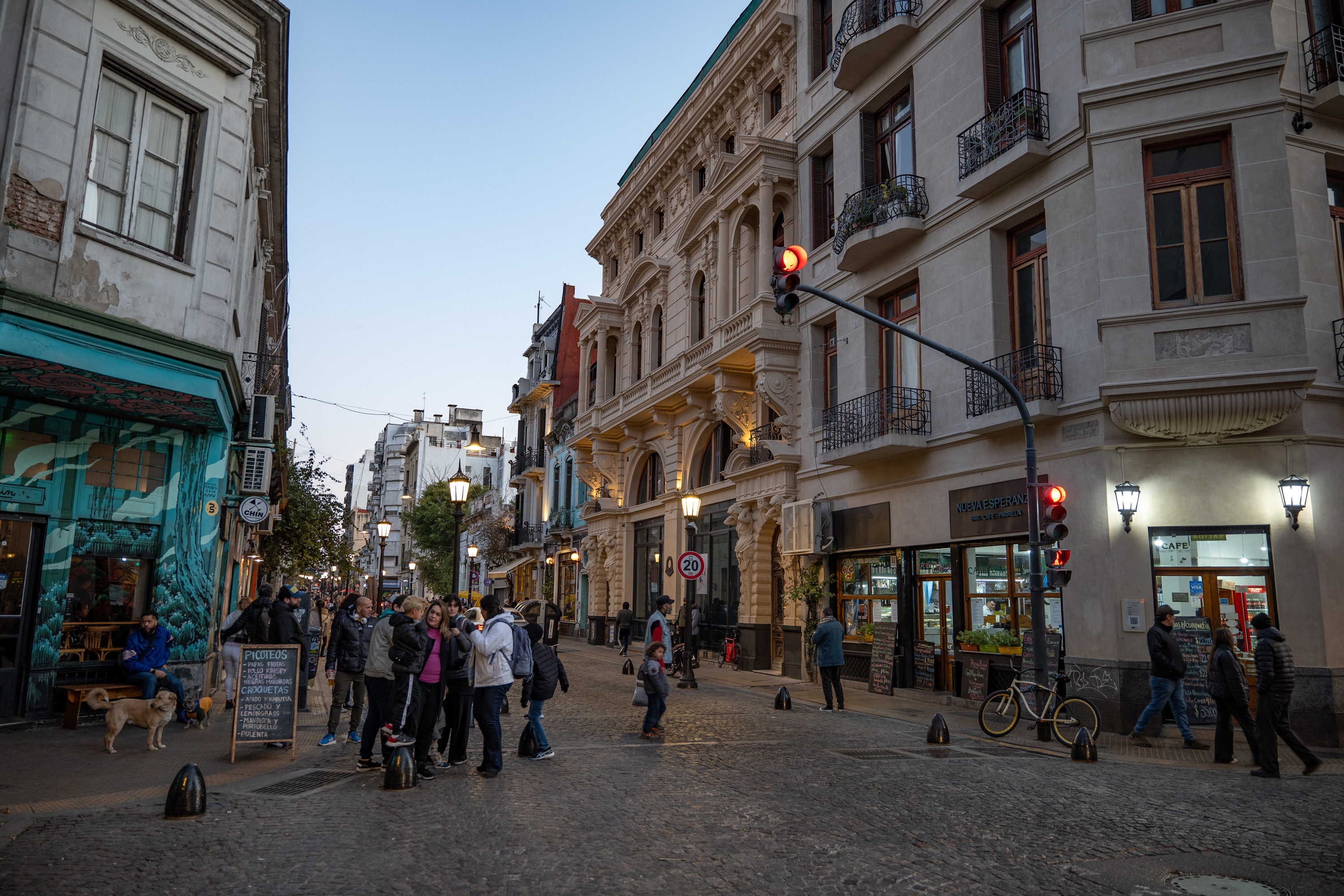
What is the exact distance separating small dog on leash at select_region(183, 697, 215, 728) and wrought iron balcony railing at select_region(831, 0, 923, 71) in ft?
56.5

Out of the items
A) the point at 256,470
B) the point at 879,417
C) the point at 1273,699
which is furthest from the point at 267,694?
the point at 879,417

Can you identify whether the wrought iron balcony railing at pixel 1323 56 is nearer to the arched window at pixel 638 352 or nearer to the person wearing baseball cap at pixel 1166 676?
the person wearing baseball cap at pixel 1166 676

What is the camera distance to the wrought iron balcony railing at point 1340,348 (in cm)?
1269

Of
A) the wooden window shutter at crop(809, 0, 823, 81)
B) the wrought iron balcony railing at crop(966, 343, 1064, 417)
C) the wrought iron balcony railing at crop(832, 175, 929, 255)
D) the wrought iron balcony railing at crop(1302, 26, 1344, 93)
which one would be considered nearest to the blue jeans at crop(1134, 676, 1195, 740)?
the wrought iron balcony railing at crop(966, 343, 1064, 417)

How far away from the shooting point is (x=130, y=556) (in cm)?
1253

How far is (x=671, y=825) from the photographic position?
23.5 ft

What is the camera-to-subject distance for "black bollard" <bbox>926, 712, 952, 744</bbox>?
11.5 m

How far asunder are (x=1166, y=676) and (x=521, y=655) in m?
8.11

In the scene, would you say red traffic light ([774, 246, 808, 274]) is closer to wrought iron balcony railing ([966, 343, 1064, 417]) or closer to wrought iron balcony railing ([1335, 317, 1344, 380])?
wrought iron balcony railing ([966, 343, 1064, 417])

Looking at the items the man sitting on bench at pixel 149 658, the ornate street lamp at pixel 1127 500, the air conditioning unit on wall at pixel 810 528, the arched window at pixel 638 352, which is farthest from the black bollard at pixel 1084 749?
the arched window at pixel 638 352

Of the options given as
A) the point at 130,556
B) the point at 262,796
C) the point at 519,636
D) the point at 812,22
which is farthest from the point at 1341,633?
the point at 812,22

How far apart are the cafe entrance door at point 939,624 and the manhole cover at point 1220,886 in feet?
35.5

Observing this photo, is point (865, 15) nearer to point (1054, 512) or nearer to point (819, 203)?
point (819, 203)

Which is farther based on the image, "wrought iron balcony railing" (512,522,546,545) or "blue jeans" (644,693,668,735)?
"wrought iron balcony railing" (512,522,546,545)
